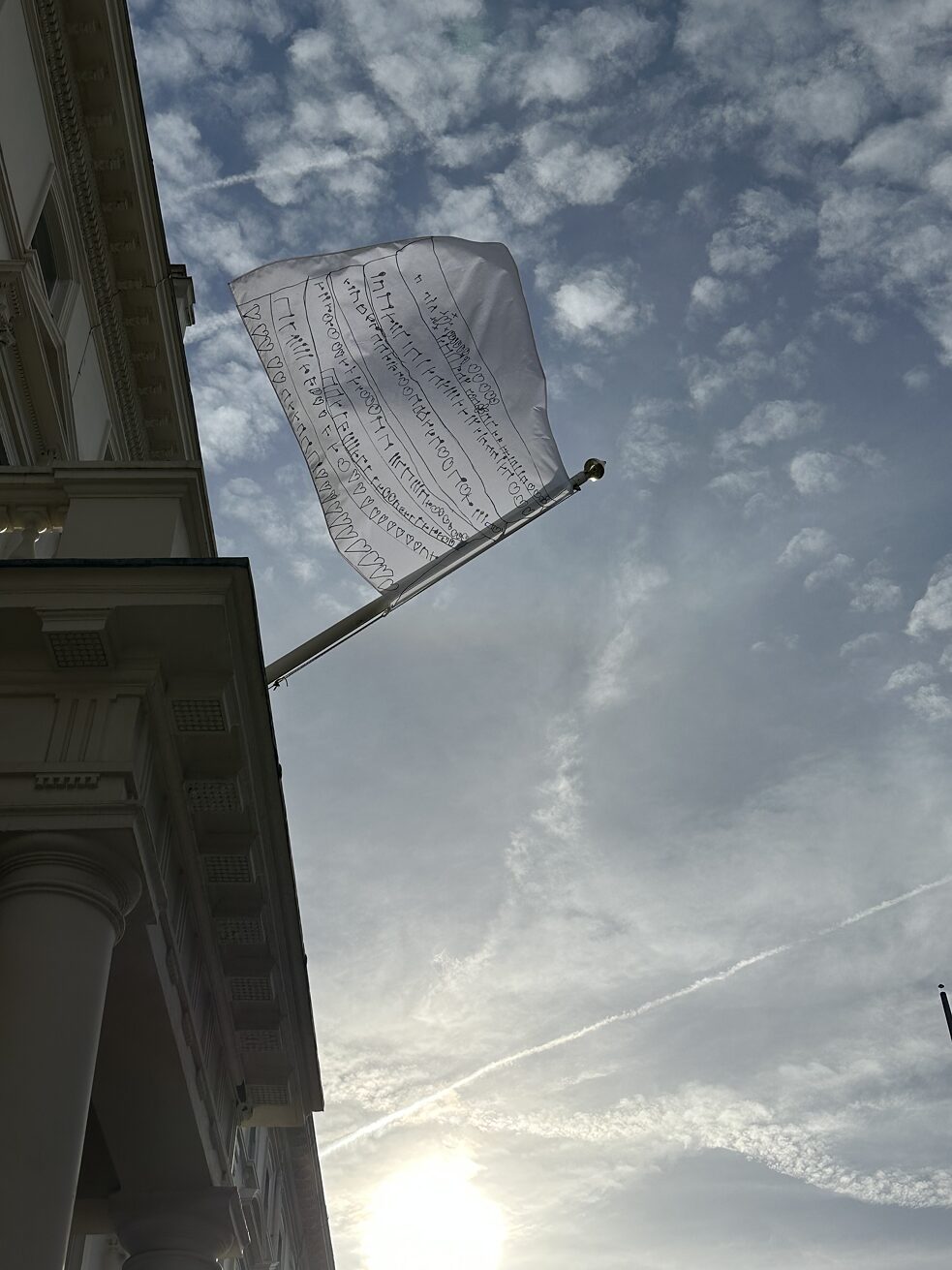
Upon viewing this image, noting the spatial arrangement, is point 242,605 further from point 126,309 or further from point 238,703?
point 126,309

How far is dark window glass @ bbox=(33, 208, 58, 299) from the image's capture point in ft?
57.1

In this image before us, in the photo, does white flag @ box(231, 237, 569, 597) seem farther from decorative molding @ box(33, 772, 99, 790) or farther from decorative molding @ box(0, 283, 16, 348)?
decorative molding @ box(33, 772, 99, 790)

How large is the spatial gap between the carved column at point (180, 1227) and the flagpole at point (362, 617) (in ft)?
17.2

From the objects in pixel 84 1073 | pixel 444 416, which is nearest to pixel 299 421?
pixel 444 416

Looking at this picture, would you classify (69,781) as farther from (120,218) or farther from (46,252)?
(120,218)

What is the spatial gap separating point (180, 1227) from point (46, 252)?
14.4 metres

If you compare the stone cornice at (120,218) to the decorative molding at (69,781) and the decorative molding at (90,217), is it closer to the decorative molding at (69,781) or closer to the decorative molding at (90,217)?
the decorative molding at (90,217)

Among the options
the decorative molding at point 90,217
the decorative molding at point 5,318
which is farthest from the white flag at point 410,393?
the decorative molding at point 90,217

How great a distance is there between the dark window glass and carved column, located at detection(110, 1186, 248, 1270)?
13128 mm

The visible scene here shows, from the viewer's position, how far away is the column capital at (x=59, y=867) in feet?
26.2

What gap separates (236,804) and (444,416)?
587 centimetres

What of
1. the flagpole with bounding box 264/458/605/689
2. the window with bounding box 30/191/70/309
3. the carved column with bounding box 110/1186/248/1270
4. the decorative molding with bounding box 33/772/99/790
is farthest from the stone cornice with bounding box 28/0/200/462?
the carved column with bounding box 110/1186/248/1270

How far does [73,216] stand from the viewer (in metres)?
18.6

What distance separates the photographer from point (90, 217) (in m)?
19.0
